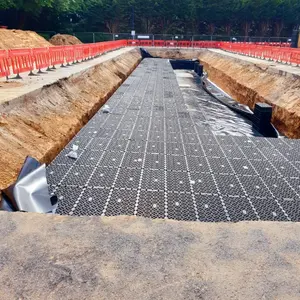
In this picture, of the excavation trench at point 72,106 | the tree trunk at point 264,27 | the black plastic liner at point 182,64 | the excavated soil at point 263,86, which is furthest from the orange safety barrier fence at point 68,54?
the tree trunk at point 264,27

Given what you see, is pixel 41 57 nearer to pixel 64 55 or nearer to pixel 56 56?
pixel 56 56

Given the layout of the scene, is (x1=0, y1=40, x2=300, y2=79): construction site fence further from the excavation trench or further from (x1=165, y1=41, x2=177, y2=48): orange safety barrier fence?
(x1=165, y1=41, x2=177, y2=48): orange safety barrier fence

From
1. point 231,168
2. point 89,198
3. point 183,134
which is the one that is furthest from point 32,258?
point 183,134

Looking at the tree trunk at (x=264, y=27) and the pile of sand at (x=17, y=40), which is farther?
the tree trunk at (x=264, y=27)

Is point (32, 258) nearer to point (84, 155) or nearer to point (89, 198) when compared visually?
point (89, 198)

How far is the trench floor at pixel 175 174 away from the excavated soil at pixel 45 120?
14.4 inches

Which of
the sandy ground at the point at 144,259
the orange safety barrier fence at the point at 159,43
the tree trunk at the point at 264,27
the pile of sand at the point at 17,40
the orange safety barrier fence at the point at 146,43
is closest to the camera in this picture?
the sandy ground at the point at 144,259

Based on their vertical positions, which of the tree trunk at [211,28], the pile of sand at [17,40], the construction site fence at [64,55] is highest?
the tree trunk at [211,28]

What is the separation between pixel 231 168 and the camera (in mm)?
6184

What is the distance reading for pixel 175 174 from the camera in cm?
580

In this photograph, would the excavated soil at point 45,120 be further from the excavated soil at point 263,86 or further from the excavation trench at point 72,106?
the excavated soil at point 263,86

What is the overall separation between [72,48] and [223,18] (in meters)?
49.1

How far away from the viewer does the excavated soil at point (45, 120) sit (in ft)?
17.0

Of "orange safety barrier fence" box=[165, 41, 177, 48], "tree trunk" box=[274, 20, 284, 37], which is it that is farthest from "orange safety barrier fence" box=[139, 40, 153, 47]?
"tree trunk" box=[274, 20, 284, 37]
